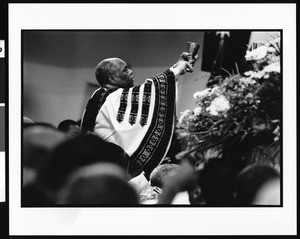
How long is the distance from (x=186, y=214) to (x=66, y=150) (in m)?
1.01

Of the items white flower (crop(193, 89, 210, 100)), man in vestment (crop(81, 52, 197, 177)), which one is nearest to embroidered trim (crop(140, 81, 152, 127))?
man in vestment (crop(81, 52, 197, 177))

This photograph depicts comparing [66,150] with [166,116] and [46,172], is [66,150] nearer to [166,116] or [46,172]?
[46,172]

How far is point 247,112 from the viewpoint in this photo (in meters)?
4.36

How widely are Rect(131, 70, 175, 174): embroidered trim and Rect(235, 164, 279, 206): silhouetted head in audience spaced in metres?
0.61

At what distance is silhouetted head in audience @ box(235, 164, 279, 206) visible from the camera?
433 centimetres

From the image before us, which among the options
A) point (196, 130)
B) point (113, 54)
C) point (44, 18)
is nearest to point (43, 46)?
point (44, 18)

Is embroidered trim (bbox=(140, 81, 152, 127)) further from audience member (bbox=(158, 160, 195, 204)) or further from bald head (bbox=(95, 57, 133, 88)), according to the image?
audience member (bbox=(158, 160, 195, 204))

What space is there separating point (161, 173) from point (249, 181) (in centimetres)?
66

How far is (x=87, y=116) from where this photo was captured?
4.38m

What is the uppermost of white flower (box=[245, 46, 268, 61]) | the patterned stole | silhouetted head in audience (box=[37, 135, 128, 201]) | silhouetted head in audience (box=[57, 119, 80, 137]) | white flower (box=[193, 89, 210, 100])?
white flower (box=[245, 46, 268, 61])

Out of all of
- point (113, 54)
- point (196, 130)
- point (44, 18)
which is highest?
point (44, 18)

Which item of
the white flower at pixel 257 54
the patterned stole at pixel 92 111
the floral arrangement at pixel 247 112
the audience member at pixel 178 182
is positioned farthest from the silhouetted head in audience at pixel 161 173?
the white flower at pixel 257 54

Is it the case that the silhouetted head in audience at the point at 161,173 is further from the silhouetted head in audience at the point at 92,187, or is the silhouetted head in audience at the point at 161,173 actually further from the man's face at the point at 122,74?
the man's face at the point at 122,74

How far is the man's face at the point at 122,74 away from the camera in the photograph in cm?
441
